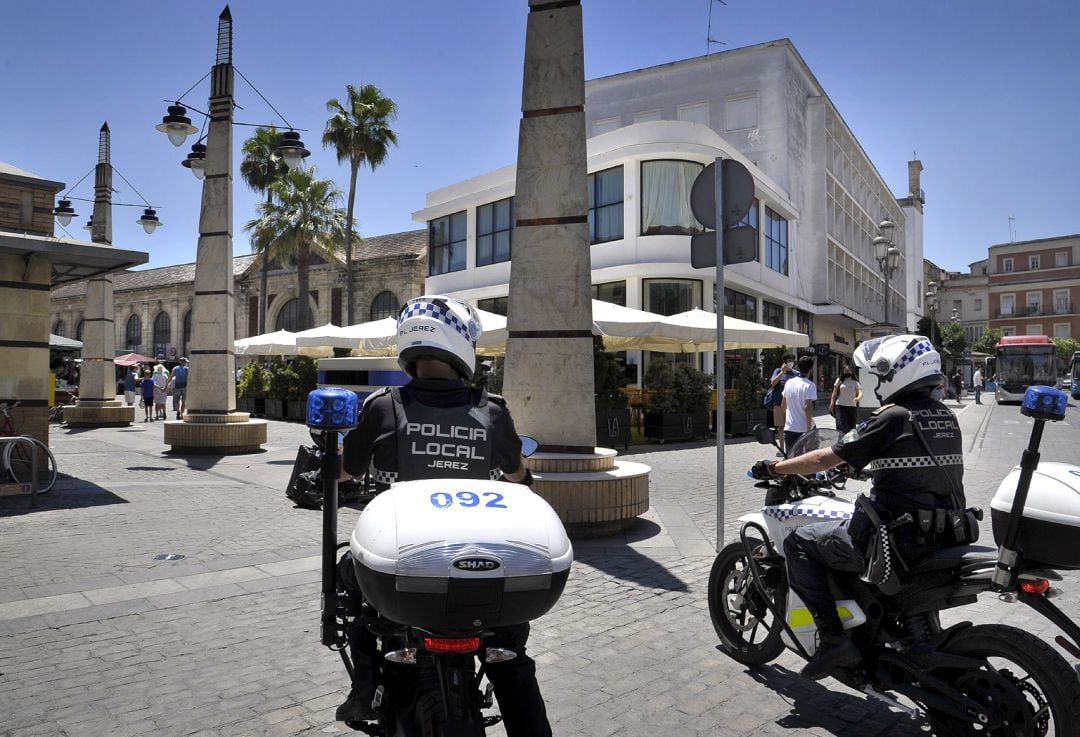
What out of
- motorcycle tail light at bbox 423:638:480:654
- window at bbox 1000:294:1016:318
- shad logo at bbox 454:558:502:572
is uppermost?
window at bbox 1000:294:1016:318

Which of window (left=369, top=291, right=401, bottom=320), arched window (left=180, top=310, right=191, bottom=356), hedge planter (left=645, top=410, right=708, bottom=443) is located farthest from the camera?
arched window (left=180, top=310, right=191, bottom=356)

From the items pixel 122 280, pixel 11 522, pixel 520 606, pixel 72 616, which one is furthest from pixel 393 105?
pixel 122 280

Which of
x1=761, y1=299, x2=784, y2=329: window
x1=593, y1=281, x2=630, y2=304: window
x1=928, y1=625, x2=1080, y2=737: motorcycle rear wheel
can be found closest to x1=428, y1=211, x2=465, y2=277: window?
x1=593, y1=281, x2=630, y2=304: window

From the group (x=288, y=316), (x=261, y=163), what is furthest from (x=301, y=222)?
(x=288, y=316)

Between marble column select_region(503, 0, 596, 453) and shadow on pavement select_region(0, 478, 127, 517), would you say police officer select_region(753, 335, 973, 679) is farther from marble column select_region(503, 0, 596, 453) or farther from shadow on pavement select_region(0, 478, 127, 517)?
shadow on pavement select_region(0, 478, 127, 517)

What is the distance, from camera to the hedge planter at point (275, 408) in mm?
22688

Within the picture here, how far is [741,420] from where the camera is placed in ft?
56.9

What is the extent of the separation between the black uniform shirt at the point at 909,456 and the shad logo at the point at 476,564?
183 cm

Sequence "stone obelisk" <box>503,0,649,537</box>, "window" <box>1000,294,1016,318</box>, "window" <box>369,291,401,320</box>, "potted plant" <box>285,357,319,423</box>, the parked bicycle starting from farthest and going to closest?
"window" <box>1000,294,1016,318</box>, "window" <box>369,291,401,320</box>, "potted plant" <box>285,357,319,423</box>, the parked bicycle, "stone obelisk" <box>503,0,649,537</box>

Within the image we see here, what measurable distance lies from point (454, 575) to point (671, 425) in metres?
14.1

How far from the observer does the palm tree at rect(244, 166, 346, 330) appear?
34781 mm

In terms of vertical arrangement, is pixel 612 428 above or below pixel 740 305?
below

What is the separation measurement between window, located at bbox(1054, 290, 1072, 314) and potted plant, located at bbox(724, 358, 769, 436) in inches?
3177

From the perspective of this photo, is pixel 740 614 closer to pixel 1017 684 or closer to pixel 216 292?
pixel 1017 684
